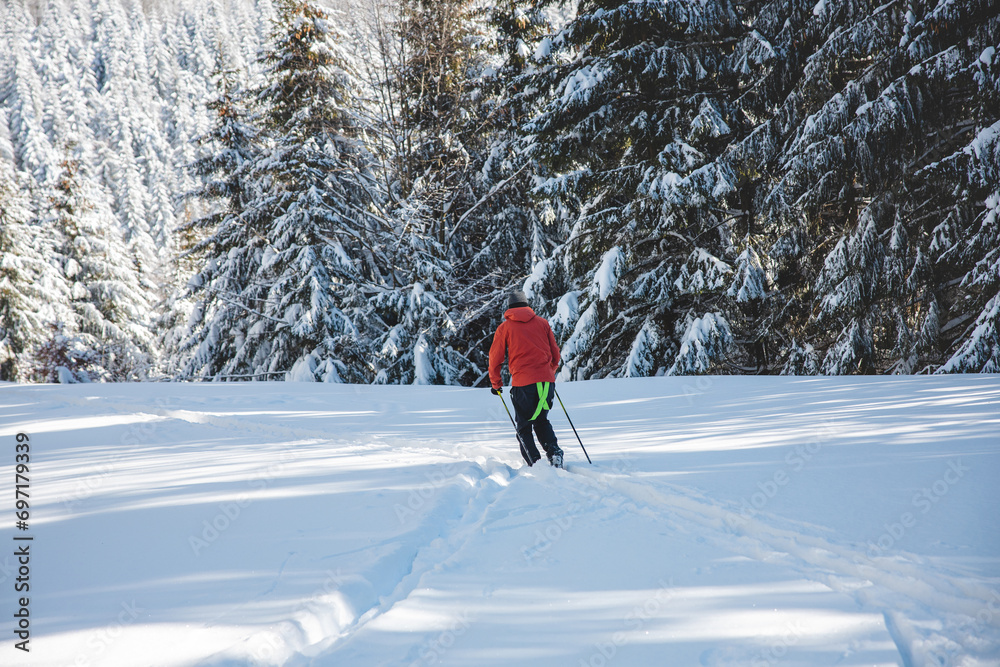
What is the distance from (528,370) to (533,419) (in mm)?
491

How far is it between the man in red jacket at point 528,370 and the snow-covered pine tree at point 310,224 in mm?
9840

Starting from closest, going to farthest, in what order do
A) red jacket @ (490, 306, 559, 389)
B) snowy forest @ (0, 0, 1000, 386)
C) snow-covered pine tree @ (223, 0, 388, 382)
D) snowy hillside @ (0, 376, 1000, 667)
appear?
snowy hillside @ (0, 376, 1000, 667)
red jacket @ (490, 306, 559, 389)
snowy forest @ (0, 0, 1000, 386)
snow-covered pine tree @ (223, 0, 388, 382)

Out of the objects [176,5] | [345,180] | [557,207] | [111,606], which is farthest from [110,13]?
[111,606]

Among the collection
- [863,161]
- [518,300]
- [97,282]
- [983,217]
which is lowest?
[983,217]

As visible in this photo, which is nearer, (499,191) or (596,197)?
(596,197)

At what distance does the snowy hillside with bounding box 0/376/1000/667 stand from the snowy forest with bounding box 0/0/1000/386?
3.88 meters

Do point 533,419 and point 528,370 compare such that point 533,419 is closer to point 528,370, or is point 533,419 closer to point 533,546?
point 528,370

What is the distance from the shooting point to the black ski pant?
493 centimetres

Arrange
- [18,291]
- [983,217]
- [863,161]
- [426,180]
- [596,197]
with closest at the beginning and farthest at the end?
[983,217] < [863,161] < [596,197] < [426,180] < [18,291]

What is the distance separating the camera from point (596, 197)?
1158 centimetres

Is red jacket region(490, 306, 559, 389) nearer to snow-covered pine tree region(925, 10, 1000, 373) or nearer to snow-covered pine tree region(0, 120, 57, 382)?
snow-covered pine tree region(925, 10, 1000, 373)

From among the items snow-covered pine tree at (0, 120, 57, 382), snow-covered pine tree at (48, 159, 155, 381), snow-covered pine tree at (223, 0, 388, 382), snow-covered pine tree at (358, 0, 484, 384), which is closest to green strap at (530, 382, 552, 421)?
snow-covered pine tree at (358, 0, 484, 384)

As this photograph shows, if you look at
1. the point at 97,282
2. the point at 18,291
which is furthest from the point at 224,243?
the point at 97,282

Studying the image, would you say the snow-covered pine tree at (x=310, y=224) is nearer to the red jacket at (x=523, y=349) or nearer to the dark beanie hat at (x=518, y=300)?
the red jacket at (x=523, y=349)
